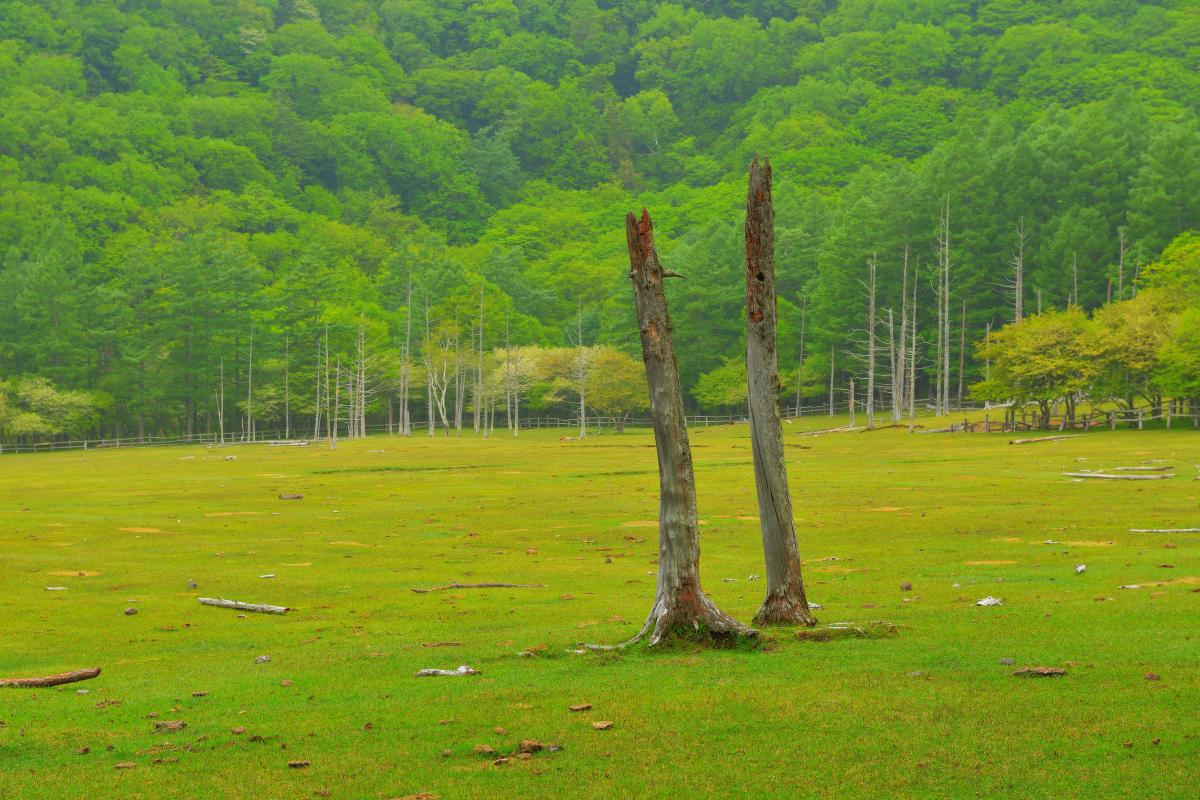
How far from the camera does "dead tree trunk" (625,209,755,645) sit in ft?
52.0

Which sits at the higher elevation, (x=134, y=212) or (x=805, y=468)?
(x=134, y=212)

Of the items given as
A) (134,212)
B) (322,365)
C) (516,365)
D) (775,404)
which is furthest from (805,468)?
(134,212)

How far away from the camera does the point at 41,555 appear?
27.7 metres

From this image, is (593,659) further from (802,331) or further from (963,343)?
(802,331)

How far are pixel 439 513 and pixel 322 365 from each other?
301 feet

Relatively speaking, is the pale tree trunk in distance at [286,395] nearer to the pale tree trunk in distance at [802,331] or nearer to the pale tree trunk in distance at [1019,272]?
the pale tree trunk in distance at [802,331]

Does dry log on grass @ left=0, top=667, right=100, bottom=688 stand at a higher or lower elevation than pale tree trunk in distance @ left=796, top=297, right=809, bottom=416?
lower

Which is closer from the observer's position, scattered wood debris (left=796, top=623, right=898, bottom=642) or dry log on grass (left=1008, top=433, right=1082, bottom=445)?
scattered wood debris (left=796, top=623, right=898, bottom=642)

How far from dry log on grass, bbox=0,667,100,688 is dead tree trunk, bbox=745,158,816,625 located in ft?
28.1

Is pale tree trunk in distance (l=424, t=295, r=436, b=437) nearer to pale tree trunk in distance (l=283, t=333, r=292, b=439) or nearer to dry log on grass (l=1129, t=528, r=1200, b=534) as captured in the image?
pale tree trunk in distance (l=283, t=333, r=292, b=439)

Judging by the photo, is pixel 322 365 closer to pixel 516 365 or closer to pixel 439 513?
pixel 516 365

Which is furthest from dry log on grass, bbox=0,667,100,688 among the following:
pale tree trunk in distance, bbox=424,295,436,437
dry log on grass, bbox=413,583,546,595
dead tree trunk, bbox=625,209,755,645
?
pale tree trunk in distance, bbox=424,295,436,437

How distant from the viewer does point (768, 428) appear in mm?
17281

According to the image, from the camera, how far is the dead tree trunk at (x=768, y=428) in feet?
56.3
